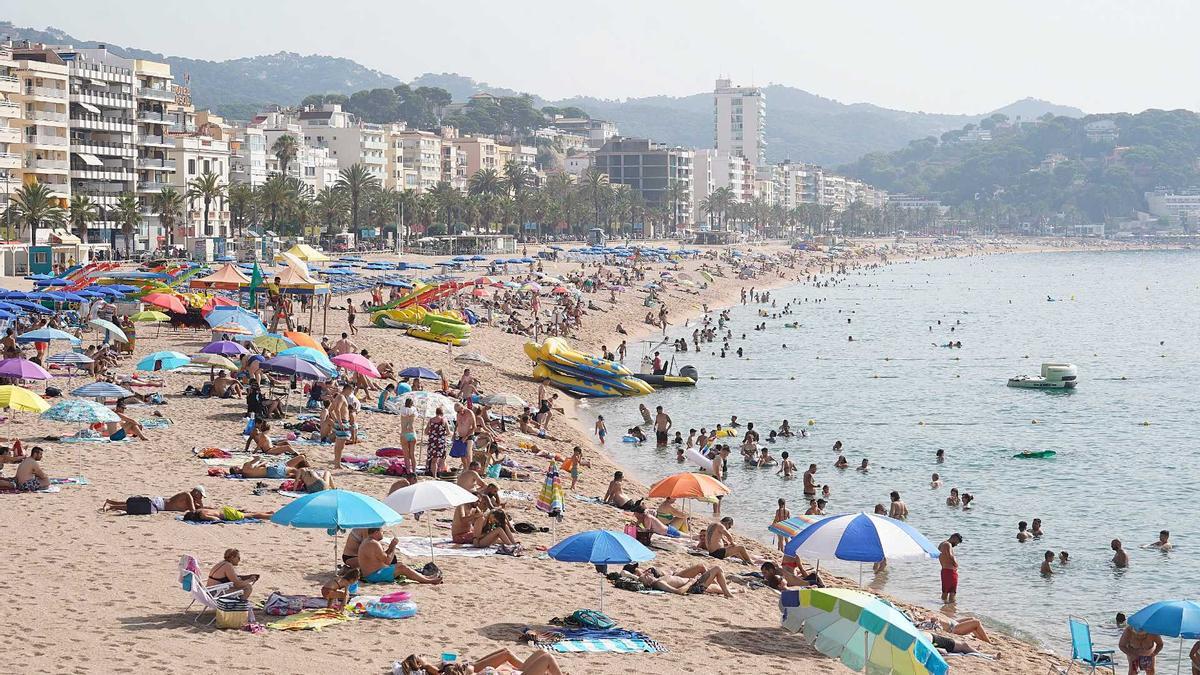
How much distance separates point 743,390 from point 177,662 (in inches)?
1415

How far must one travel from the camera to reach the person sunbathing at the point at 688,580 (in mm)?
16984

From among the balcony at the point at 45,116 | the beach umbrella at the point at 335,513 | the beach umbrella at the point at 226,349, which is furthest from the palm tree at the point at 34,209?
the beach umbrella at the point at 335,513

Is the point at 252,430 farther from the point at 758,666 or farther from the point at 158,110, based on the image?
the point at 158,110

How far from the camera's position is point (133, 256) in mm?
73375

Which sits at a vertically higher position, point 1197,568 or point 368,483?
point 368,483

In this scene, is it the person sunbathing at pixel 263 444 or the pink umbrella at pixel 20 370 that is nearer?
the person sunbathing at pixel 263 444

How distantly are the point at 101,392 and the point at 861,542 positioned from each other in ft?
46.5

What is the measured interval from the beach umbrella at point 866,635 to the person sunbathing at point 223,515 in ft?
23.9

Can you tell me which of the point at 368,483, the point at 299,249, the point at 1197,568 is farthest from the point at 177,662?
the point at 299,249

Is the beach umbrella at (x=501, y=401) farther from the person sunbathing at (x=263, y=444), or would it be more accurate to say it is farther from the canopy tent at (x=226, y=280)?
the canopy tent at (x=226, y=280)

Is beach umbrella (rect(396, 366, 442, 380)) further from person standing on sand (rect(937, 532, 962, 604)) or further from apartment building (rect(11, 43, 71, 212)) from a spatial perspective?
apartment building (rect(11, 43, 71, 212))

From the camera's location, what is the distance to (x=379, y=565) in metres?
15.2

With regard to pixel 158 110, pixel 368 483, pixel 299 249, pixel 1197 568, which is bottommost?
pixel 1197 568

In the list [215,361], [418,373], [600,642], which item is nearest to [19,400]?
[215,361]
